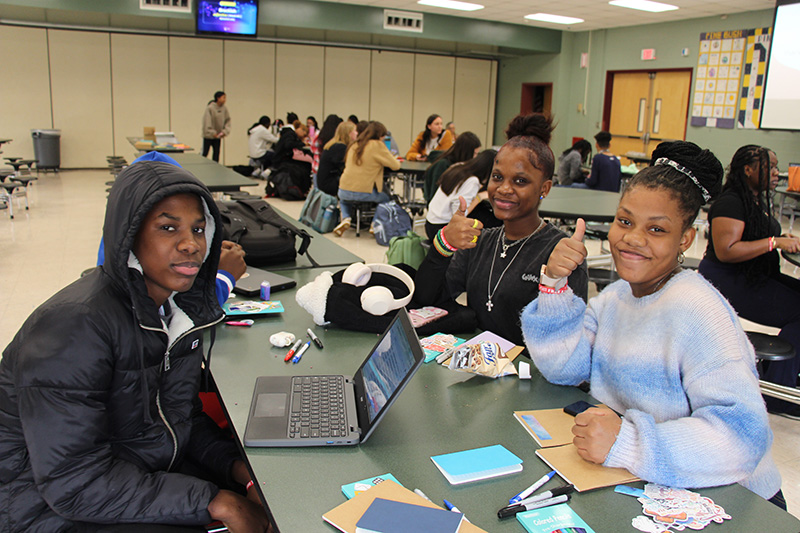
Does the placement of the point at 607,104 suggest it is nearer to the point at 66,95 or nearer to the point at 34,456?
the point at 66,95

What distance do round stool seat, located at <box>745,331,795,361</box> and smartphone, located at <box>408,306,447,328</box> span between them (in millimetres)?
1397

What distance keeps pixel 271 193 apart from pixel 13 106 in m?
5.72

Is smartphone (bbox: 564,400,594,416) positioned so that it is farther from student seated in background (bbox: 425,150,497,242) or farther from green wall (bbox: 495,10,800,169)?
green wall (bbox: 495,10,800,169)

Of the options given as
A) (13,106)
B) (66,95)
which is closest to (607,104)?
(66,95)

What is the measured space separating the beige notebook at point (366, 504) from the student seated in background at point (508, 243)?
41.2 inches

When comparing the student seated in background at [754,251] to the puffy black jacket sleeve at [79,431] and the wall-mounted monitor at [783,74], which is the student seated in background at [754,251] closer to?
the puffy black jacket sleeve at [79,431]

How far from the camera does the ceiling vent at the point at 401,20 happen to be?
10.9m

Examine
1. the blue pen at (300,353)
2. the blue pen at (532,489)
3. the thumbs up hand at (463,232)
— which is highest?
the thumbs up hand at (463,232)

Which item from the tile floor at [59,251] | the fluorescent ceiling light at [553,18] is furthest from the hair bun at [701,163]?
the fluorescent ceiling light at [553,18]

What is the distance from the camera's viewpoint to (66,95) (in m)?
11.6

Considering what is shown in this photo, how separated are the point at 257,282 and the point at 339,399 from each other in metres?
1.03

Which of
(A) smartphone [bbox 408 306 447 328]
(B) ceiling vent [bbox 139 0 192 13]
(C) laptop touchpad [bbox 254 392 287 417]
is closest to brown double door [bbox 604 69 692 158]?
(B) ceiling vent [bbox 139 0 192 13]

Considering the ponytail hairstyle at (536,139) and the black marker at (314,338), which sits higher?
the ponytail hairstyle at (536,139)

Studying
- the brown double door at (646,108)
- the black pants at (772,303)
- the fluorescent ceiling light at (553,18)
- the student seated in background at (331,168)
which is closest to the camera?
the black pants at (772,303)
